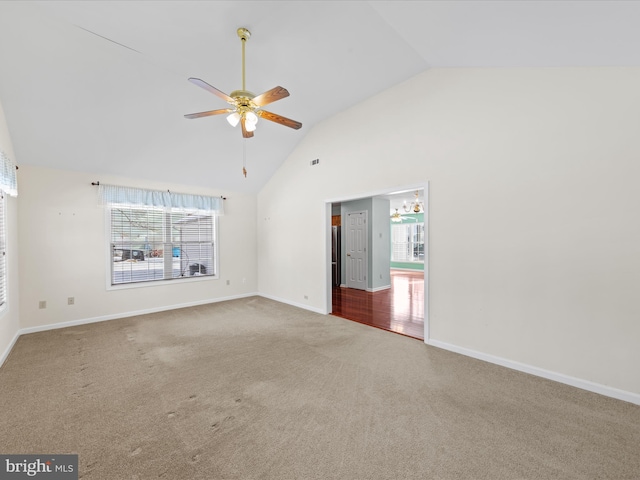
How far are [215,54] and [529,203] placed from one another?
3.65m

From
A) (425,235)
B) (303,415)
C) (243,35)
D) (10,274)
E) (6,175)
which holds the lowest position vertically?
(303,415)

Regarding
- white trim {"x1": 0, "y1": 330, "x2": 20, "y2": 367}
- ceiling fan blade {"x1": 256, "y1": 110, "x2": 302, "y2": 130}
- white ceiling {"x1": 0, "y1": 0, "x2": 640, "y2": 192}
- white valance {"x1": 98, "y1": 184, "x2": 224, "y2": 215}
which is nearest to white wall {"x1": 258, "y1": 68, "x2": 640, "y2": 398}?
white ceiling {"x1": 0, "y1": 0, "x2": 640, "y2": 192}

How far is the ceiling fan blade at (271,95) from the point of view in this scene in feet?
7.45

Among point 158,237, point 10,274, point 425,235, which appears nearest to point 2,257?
point 10,274

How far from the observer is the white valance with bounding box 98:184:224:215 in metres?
4.56

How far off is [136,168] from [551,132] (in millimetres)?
5679

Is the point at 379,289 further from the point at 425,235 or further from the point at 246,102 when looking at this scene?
the point at 246,102

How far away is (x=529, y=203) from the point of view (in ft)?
8.72

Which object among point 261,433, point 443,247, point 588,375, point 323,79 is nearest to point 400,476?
point 261,433

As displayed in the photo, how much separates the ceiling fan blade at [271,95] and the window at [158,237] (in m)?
3.59

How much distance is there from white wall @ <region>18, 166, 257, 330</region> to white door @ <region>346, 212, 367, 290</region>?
417 centimetres

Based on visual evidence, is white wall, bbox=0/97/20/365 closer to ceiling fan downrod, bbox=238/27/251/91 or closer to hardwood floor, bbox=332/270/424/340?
ceiling fan downrod, bbox=238/27/251/91

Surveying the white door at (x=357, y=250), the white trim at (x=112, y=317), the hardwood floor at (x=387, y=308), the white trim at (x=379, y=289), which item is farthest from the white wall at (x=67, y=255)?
the white trim at (x=379, y=289)

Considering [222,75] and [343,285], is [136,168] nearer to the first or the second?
[222,75]
